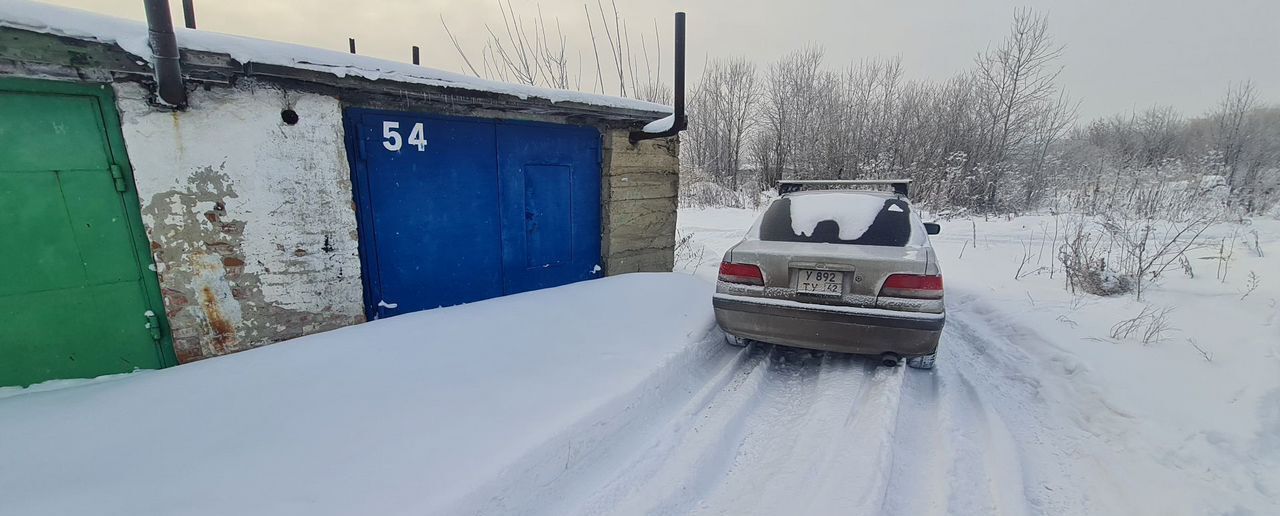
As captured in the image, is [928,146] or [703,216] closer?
[703,216]

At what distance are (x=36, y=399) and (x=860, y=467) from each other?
4.95 m

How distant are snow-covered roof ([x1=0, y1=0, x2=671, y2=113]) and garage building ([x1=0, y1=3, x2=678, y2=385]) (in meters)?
0.01

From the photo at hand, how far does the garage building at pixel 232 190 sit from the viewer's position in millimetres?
2771

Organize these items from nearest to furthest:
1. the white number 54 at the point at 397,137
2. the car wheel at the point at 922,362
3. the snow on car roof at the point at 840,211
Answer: the car wheel at the point at 922,362, the snow on car roof at the point at 840,211, the white number 54 at the point at 397,137

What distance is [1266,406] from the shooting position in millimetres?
2732

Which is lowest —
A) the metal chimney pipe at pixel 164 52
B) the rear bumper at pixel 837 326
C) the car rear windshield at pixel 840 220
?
the rear bumper at pixel 837 326

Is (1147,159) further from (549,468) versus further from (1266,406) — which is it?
(549,468)

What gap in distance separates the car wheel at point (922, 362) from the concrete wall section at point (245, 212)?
4953 mm

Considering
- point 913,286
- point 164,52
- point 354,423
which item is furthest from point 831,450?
point 164,52

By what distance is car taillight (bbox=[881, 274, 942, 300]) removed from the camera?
127 inches

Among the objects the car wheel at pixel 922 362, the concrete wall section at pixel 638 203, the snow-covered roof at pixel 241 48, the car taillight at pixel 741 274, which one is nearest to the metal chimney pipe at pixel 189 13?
the snow-covered roof at pixel 241 48

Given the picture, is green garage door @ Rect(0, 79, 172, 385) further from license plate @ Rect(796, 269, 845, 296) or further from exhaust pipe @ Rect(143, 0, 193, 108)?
license plate @ Rect(796, 269, 845, 296)

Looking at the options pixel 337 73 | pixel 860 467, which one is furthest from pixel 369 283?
pixel 860 467

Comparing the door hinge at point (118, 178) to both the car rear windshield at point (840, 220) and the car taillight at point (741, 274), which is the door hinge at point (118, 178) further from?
the car rear windshield at point (840, 220)
